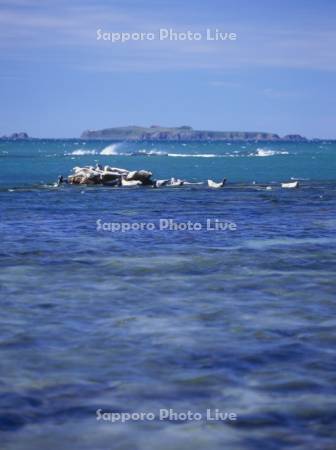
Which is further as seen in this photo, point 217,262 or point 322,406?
point 217,262

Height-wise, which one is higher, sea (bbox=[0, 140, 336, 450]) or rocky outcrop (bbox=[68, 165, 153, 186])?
rocky outcrop (bbox=[68, 165, 153, 186])

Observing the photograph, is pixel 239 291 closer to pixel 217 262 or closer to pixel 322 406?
pixel 217 262

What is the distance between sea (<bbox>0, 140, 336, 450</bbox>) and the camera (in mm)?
8891

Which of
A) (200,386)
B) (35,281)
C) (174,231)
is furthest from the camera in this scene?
(174,231)

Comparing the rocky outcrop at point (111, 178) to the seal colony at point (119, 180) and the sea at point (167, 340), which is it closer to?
the seal colony at point (119, 180)

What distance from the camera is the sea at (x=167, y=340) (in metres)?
8.89

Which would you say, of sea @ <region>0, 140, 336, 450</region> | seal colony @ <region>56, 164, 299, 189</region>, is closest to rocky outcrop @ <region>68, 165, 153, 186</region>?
seal colony @ <region>56, 164, 299, 189</region>

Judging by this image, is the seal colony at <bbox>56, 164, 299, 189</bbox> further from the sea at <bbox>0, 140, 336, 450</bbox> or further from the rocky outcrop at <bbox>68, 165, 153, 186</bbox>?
the sea at <bbox>0, 140, 336, 450</bbox>

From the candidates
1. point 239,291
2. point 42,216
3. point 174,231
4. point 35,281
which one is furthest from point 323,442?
point 42,216

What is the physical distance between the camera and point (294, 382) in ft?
33.8

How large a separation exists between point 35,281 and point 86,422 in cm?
880

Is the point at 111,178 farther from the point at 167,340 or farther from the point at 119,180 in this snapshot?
the point at 167,340

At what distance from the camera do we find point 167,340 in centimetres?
1228

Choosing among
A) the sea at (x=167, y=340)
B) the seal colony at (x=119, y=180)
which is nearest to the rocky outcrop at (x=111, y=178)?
the seal colony at (x=119, y=180)
